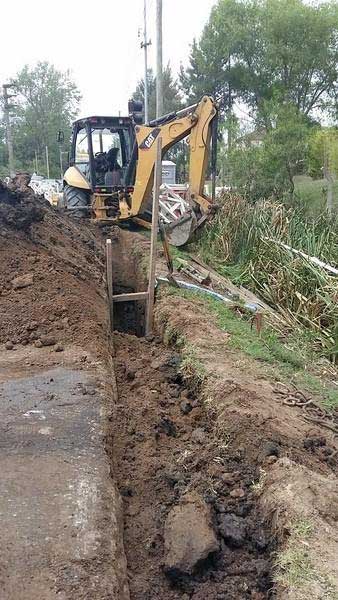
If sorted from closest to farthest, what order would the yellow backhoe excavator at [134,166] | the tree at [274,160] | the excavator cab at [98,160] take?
the yellow backhoe excavator at [134,166], the excavator cab at [98,160], the tree at [274,160]

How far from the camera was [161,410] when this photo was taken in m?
5.32

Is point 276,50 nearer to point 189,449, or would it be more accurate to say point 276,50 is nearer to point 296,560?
point 189,449

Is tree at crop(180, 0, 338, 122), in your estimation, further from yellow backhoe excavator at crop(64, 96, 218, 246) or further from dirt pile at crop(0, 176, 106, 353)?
dirt pile at crop(0, 176, 106, 353)

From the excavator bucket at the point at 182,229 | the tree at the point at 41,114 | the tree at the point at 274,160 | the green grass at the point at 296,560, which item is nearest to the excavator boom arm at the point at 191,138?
the excavator bucket at the point at 182,229

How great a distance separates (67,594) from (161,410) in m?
2.52

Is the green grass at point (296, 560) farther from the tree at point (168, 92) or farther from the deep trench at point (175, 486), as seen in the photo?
the tree at point (168, 92)

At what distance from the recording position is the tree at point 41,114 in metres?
62.8

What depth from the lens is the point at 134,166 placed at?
12.9 metres

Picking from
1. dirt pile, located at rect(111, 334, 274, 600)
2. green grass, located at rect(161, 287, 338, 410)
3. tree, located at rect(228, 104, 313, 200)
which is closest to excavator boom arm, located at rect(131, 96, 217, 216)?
green grass, located at rect(161, 287, 338, 410)

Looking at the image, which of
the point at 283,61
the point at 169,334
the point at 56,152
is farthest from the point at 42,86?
the point at 169,334

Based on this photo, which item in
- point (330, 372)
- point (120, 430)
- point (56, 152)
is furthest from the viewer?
point (56, 152)

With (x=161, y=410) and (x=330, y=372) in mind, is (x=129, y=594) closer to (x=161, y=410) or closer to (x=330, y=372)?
(x=161, y=410)

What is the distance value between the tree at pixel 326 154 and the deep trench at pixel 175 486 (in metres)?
13.3

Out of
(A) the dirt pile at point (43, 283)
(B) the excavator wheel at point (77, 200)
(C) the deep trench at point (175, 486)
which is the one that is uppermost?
(B) the excavator wheel at point (77, 200)
